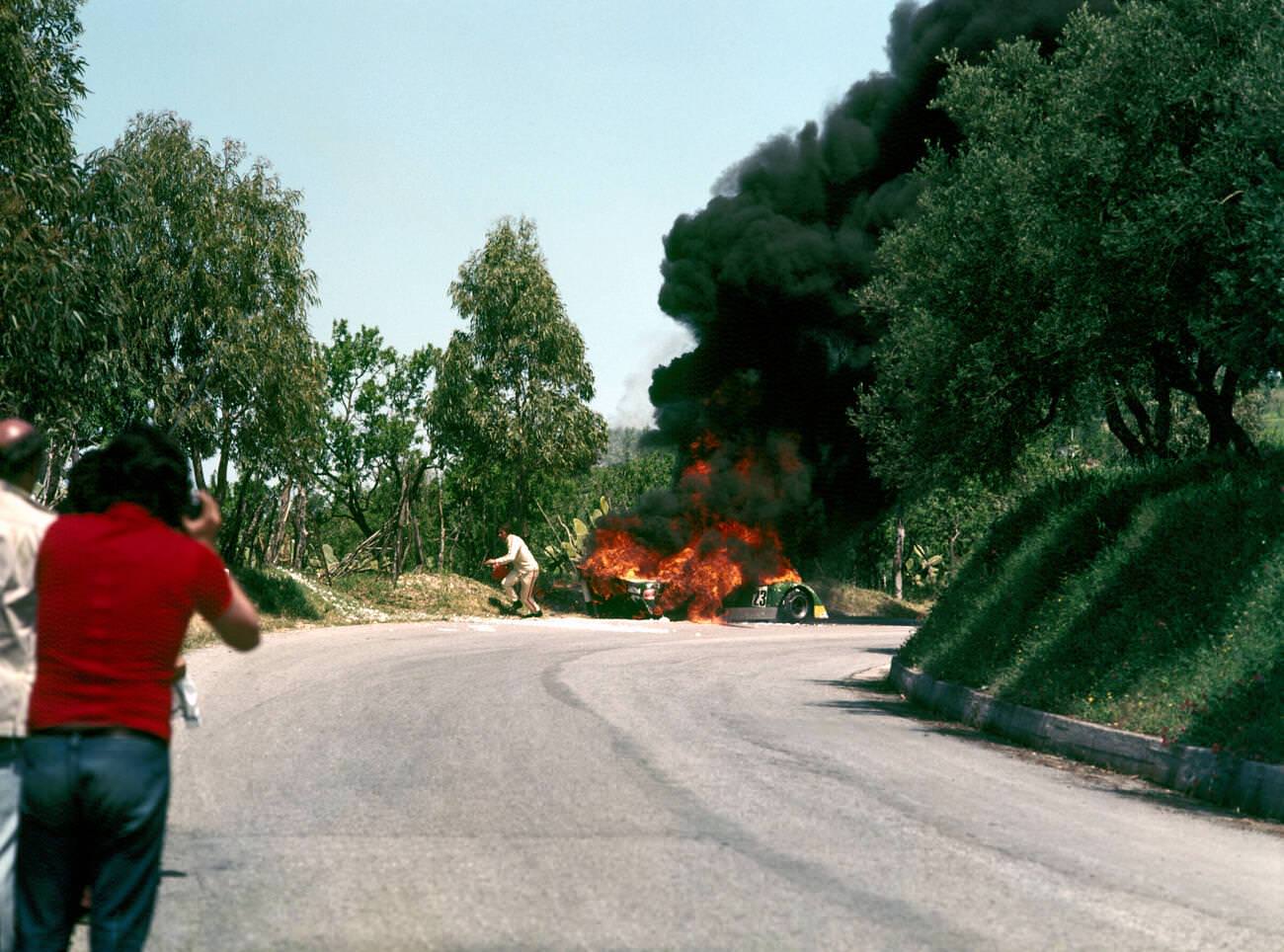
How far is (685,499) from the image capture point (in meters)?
34.2

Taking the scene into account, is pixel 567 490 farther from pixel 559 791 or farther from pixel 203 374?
pixel 559 791

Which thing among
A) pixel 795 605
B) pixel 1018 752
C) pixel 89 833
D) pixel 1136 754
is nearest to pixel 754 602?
pixel 795 605

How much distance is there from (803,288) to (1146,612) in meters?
21.9

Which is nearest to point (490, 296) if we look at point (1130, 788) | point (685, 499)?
point (685, 499)

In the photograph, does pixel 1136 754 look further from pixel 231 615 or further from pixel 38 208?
pixel 38 208

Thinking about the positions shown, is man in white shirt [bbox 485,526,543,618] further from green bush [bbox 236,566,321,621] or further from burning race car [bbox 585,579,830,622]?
green bush [bbox 236,566,321,621]

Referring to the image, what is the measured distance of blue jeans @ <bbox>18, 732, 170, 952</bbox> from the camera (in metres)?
3.22

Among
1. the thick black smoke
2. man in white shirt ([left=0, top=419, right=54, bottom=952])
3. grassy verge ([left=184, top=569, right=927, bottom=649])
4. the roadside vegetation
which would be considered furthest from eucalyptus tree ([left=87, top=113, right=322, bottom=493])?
man in white shirt ([left=0, top=419, right=54, bottom=952])

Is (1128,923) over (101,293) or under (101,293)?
under

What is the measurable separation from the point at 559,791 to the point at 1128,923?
3.70 metres

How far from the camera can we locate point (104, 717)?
3.25 meters

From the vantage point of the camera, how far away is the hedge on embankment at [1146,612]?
35.8 feet

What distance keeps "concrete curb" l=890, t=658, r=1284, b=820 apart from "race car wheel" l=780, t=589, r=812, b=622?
19808mm

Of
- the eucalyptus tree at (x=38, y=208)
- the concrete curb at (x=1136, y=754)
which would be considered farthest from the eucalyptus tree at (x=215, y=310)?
the concrete curb at (x=1136, y=754)
